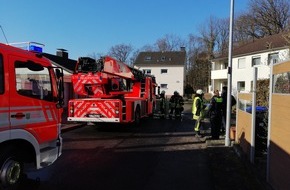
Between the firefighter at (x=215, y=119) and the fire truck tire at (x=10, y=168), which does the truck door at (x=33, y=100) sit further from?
the firefighter at (x=215, y=119)

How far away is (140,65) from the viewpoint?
2724 inches

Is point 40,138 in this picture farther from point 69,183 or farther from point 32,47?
point 32,47

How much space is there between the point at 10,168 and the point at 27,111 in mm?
958

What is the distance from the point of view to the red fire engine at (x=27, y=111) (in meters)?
5.60

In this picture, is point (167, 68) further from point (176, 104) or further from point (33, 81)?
point (33, 81)

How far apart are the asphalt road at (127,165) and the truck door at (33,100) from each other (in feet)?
3.28

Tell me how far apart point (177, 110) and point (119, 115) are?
7.38 m

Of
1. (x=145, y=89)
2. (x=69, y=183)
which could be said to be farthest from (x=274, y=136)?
(x=145, y=89)

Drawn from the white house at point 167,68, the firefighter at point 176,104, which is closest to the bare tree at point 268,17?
the white house at point 167,68

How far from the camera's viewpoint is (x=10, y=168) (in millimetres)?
5750

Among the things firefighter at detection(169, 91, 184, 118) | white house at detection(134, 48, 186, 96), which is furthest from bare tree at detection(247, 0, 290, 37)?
firefighter at detection(169, 91, 184, 118)

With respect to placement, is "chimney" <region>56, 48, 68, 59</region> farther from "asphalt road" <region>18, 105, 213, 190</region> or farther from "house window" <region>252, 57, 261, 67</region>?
"asphalt road" <region>18, 105, 213, 190</region>

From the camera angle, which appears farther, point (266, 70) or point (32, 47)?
point (266, 70)

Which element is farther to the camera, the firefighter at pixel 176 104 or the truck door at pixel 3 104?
the firefighter at pixel 176 104
